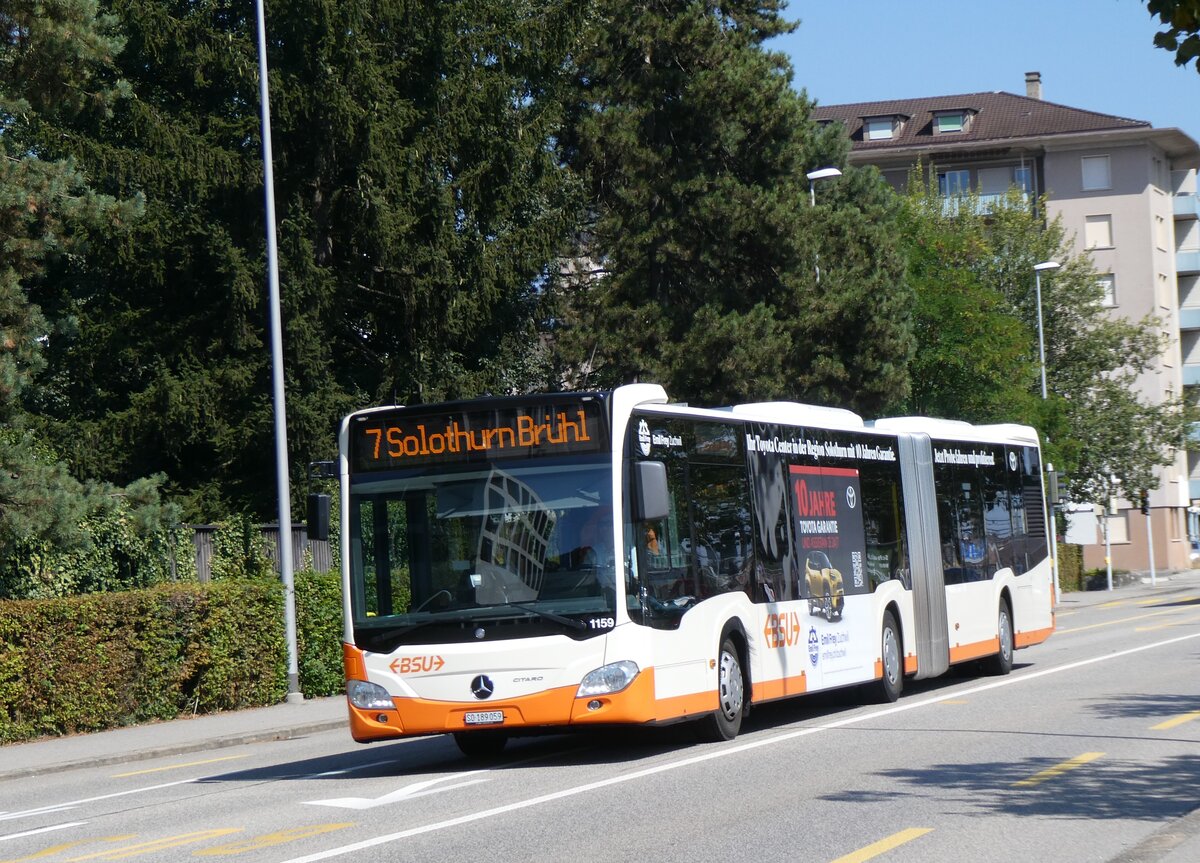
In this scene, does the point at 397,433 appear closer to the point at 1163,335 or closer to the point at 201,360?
the point at 201,360

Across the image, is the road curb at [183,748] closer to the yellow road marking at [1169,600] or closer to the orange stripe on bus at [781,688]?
the orange stripe on bus at [781,688]

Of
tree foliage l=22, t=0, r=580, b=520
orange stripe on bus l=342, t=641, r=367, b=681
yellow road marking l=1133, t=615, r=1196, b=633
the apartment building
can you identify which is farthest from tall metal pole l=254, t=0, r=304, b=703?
the apartment building

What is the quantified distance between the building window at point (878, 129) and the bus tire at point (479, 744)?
70177 millimetres

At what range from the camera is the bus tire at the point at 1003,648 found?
73.3 feet

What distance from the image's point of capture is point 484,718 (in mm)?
13367

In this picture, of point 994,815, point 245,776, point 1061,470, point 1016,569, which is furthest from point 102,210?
point 1061,470

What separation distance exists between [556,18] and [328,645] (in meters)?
15.5

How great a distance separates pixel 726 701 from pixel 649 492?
2.57 meters

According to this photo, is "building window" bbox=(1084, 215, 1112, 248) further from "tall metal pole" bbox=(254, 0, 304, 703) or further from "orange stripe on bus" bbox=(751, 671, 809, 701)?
"orange stripe on bus" bbox=(751, 671, 809, 701)

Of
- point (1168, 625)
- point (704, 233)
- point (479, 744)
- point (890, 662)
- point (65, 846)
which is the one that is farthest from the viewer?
point (704, 233)

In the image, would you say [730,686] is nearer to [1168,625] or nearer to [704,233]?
[1168,625]

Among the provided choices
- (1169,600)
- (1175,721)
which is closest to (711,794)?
(1175,721)

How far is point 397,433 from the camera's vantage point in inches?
559

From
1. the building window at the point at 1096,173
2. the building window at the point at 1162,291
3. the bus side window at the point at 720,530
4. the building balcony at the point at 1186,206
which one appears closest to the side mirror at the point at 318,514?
the bus side window at the point at 720,530
